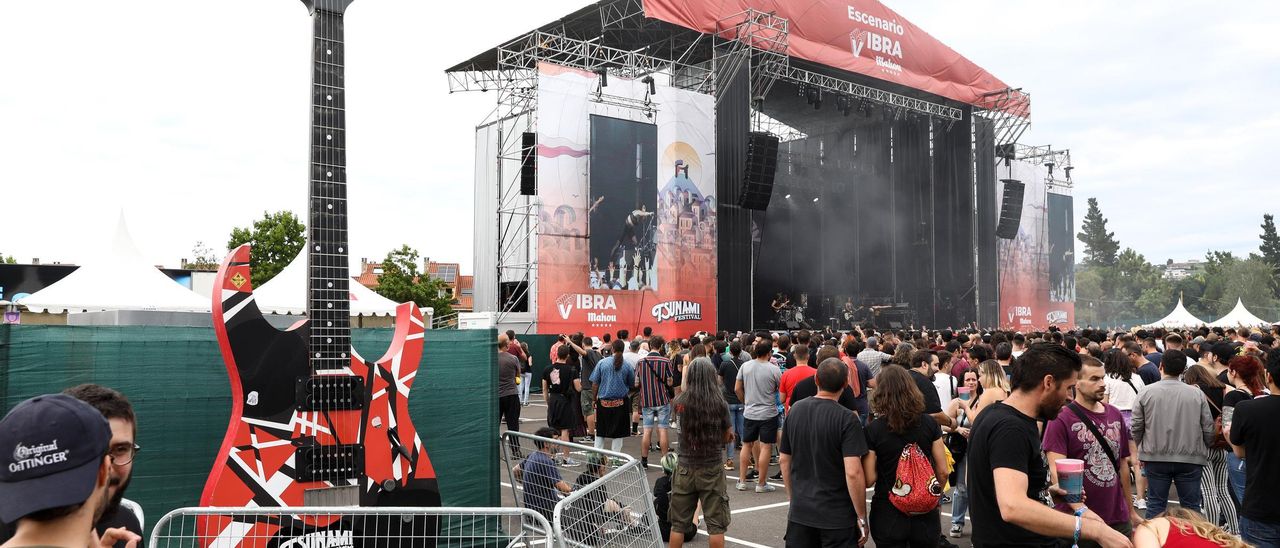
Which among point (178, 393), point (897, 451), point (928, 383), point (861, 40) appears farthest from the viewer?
point (861, 40)

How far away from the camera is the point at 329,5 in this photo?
16.8 feet

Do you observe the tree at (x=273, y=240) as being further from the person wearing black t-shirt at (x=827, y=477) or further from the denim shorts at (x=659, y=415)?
the person wearing black t-shirt at (x=827, y=477)

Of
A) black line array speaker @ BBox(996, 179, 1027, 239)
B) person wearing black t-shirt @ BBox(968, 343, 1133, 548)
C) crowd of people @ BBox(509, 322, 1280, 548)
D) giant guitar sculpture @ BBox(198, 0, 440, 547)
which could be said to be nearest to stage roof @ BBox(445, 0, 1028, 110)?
black line array speaker @ BBox(996, 179, 1027, 239)

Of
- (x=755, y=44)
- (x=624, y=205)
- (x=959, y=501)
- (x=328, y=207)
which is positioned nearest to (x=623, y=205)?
(x=624, y=205)

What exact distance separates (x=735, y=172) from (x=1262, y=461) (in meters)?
22.4

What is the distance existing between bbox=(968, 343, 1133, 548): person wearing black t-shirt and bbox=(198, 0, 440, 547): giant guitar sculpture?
2.52 meters

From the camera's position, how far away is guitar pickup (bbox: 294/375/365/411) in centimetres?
454

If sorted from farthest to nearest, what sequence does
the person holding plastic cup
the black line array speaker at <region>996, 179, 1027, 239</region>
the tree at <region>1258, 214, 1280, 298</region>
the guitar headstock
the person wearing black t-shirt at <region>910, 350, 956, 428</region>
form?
the tree at <region>1258, 214, 1280, 298</region>
the black line array speaker at <region>996, 179, 1027, 239</region>
the person wearing black t-shirt at <region>910, 350, 956, 428</region>
the guitar headstock
the person holding plastic cup

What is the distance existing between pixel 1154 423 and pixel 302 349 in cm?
556

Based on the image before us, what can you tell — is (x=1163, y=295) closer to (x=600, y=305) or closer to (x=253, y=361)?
(x=600, y=305)

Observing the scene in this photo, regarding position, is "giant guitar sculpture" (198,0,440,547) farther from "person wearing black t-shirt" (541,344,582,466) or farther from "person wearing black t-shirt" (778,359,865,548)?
"person wearing black t-shirt" (541,344,582,466)

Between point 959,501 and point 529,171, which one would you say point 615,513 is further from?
point 529,171

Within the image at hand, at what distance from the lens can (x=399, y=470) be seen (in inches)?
187

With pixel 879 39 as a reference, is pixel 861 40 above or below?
below
